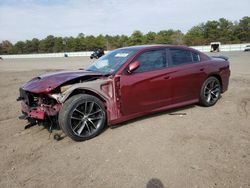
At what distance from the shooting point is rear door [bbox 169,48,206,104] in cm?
562

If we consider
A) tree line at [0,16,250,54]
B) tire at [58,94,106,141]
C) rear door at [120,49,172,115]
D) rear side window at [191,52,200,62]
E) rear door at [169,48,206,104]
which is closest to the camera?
tire at [58,94,106,141]

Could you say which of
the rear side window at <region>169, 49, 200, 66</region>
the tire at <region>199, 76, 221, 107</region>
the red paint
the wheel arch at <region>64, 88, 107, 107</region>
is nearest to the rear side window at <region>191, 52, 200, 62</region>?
the rear side window at <region>169, 49, 200, 66</region>

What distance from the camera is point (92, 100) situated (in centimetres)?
464

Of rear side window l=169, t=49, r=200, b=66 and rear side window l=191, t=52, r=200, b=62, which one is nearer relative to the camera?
rear side window l=169, t=49, r=200, b=66

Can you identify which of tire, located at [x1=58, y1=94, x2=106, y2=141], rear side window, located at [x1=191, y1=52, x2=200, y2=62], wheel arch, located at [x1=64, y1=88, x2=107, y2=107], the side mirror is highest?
rear side window, located at [x1=191, y1=52, x2=200, y2=62]

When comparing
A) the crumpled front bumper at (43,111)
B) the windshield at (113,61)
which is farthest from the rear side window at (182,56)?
the crumpled front bumper at (43,111)

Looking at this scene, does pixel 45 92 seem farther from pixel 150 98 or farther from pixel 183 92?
pixel 183 92

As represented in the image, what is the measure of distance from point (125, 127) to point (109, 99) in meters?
0.74

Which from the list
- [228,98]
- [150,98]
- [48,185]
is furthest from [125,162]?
[228,98]

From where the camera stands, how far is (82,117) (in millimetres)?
4637

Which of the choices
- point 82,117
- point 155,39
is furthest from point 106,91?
point 155,39

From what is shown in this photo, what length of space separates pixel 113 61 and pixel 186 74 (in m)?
1.68

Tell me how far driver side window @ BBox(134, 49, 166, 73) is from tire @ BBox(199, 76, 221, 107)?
1.43 m

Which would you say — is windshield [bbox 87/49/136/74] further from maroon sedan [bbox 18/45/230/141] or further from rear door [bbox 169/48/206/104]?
rear door [bbox 169/48/206/104]
